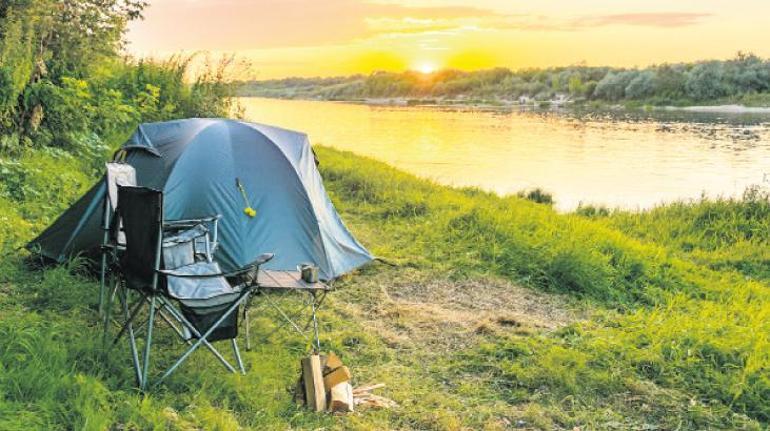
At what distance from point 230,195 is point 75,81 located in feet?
15.0

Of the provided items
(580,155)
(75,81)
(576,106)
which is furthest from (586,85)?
(75,81)

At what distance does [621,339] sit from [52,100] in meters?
7.64

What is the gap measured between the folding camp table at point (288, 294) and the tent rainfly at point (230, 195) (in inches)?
11.6

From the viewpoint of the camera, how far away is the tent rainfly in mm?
5730

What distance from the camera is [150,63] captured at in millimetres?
12742

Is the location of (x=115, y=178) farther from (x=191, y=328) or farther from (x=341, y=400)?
(x=341, y=400)

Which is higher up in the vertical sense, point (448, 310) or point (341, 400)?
point (341, 400)

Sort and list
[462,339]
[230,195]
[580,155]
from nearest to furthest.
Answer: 1. [462,339]
2. [230,195]
3. [580,155]

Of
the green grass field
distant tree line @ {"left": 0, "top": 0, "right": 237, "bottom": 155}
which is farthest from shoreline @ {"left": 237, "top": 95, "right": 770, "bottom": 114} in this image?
the green grass field

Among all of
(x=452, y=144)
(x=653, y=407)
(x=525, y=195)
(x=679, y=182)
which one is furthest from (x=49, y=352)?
(x=452, y=144)

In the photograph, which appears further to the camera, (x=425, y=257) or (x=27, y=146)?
(x=27, y=146)

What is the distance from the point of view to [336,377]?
3.86 m

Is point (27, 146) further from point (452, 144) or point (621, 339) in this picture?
point (452, 144)

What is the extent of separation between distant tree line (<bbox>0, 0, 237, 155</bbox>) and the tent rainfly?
292 cm
